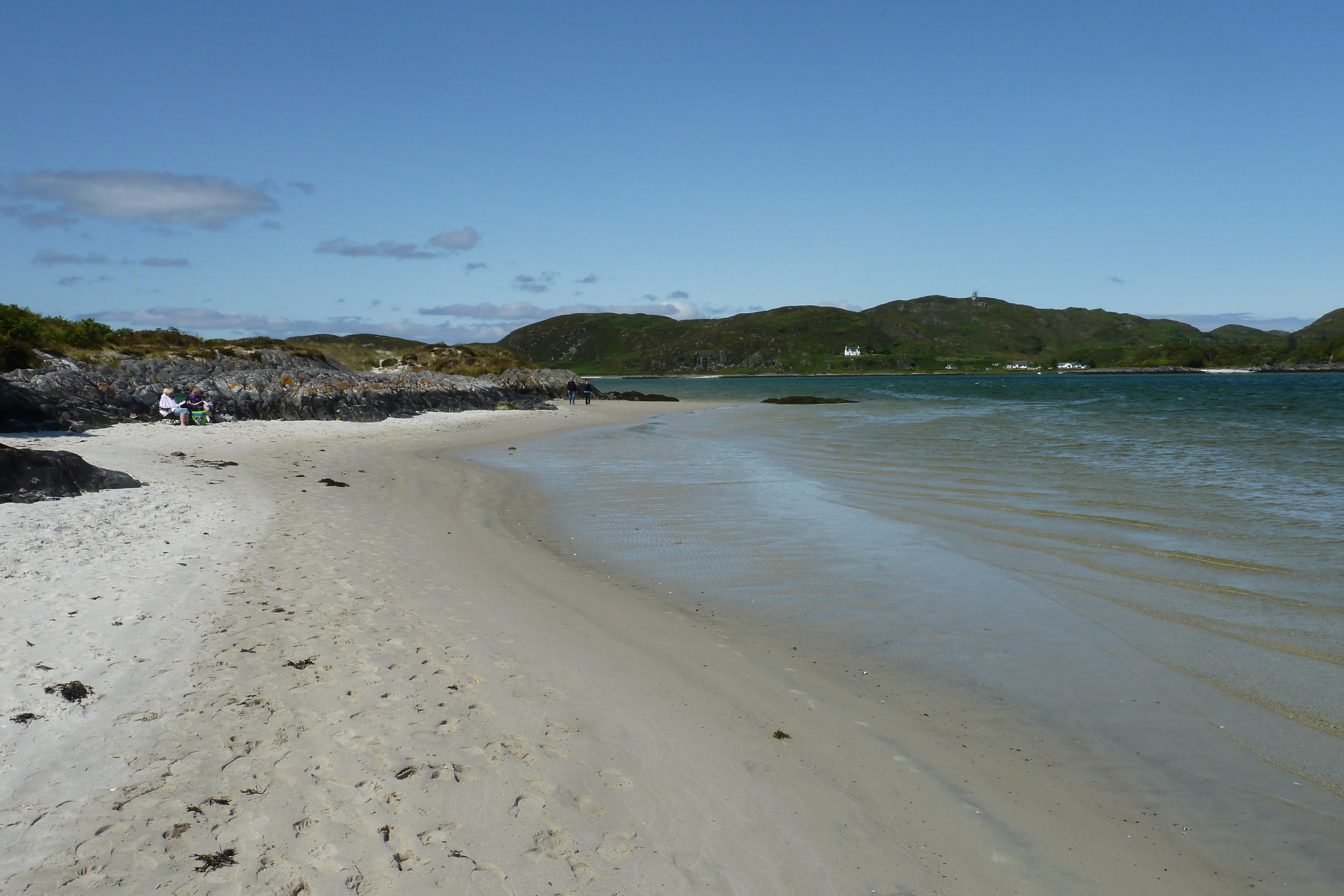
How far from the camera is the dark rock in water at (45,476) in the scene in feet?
35.2

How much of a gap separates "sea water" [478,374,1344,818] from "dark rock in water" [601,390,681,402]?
48445 mm

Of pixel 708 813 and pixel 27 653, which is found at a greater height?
pixel 27 653

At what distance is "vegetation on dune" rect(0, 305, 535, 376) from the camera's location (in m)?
30.8

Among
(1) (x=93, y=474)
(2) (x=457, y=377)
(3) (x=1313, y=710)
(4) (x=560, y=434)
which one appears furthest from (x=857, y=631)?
(2) (x=457, y=377)

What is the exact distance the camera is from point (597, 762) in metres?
4.82

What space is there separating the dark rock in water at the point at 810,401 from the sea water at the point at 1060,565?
4156 cm

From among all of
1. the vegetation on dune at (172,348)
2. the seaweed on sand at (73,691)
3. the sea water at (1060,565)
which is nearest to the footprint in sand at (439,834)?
the seaweed on sand at (73,691)

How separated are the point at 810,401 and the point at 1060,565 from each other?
60003 millimetres

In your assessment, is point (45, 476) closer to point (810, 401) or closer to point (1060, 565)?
point (1060, 565)

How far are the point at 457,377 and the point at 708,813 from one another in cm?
5290

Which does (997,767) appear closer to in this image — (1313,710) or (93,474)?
(1313,710)

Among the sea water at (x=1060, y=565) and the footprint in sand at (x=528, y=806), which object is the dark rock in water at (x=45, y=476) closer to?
the sea water at (x=1060, y=565)

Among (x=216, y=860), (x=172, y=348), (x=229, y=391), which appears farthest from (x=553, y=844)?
(x=172, y=348)

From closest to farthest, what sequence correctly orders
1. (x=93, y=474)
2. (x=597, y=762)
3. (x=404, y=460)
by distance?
1. (x=597, y=762)
2. (x=93, y=474)
3. (x=404, y=460)
